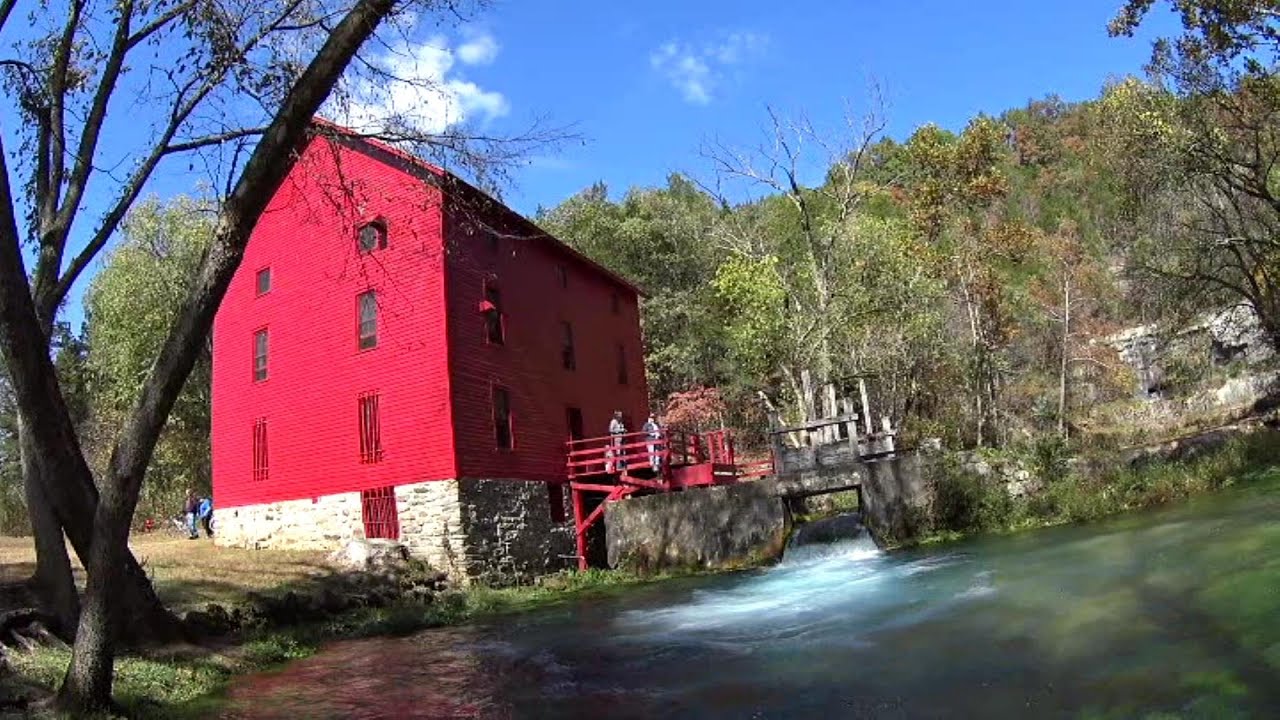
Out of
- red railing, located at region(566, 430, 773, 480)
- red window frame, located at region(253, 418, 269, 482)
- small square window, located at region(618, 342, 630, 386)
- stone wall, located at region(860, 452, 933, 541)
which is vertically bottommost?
stone wall, located at region(860, 452, 933, 541)

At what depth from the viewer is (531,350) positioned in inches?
976

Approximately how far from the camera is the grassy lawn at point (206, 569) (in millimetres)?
14539

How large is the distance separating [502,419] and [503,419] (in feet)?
0.16

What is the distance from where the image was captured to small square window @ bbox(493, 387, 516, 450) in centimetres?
2284

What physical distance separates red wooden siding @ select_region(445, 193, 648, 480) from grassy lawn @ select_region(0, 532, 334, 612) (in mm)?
4170

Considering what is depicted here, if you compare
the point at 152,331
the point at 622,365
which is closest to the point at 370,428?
the point at 622,365

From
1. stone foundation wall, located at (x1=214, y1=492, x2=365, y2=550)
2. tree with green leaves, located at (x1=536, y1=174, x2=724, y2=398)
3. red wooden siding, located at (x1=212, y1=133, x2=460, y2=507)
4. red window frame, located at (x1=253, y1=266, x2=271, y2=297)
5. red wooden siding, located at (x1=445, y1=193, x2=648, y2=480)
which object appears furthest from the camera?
tree with green leaves, located at (x1=536, y1=174, x2=724, y2=398)

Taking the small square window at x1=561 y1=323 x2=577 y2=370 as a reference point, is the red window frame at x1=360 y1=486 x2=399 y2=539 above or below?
below

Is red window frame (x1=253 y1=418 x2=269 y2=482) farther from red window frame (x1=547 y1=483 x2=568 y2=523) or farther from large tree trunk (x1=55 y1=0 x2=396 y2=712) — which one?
large tree trunk (x1=55 y1=0 x2=396 y2=712)

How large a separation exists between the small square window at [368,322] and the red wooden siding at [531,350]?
2334 mm

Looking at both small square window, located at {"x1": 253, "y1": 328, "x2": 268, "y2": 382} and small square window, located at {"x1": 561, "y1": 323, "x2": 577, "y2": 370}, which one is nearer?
small square window, located at {"x1": 253, "y1": 328, "x2": 268, "y2": 382}

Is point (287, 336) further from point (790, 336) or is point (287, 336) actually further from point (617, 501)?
point (790, 336)

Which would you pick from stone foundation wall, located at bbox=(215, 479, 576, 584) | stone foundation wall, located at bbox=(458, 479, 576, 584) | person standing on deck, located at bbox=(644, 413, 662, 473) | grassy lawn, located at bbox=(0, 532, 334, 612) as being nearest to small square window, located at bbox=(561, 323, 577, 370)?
stone foundation wall, located at bbox=(215, 479, 576, 584)

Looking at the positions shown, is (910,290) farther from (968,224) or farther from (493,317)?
(493,317)
